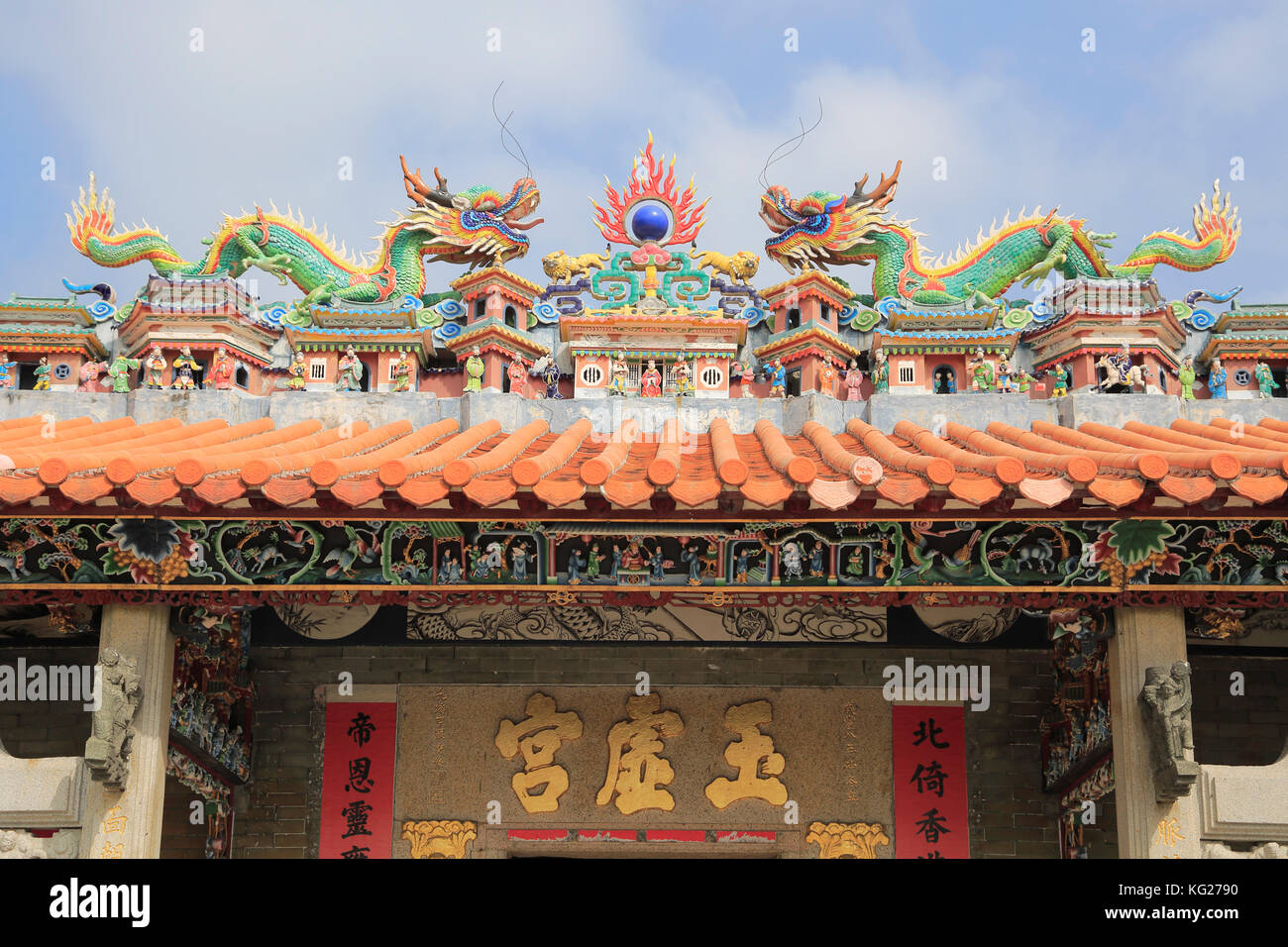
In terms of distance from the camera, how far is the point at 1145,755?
Answer: 6.32m

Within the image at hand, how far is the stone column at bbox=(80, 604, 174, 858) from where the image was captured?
627 cm

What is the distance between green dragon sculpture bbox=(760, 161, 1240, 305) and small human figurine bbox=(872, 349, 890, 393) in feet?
1.57

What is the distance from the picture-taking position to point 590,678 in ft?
28.3

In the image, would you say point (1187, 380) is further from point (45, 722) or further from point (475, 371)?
point (45, 722)

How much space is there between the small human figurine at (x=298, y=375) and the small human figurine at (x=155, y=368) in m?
0.78

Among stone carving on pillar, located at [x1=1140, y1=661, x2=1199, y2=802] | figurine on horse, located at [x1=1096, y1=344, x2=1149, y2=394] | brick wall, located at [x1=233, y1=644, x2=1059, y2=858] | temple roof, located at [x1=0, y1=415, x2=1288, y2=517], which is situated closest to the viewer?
temple roof, located at [x1=0, y1=415, x2=1288, y2=517]

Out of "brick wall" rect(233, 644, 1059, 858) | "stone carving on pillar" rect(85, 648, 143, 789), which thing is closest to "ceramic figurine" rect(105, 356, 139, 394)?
"brick wall" rect(233, 644, 1059, 858)

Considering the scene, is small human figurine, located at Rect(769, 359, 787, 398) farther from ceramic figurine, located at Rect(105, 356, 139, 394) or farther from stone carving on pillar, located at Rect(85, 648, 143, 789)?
stone carving on pillar, located at Rect(85, 648, 143, 789)

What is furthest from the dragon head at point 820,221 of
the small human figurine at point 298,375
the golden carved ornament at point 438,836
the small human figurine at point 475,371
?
the golden carved ornament at point 438,836

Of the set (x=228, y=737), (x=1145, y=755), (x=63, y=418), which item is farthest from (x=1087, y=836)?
(x=63, y=418)

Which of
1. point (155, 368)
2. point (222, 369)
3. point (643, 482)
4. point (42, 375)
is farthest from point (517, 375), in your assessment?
point (643, 482)

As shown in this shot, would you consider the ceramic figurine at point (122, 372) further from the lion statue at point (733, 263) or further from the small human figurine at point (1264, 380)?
the small human figurine at point (1264, 380)

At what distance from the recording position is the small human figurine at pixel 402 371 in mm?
8836

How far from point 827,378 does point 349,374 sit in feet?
9.94
